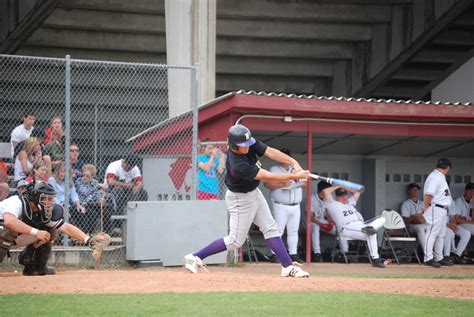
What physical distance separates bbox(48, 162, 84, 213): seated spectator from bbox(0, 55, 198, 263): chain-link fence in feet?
0.05

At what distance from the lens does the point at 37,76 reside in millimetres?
20359

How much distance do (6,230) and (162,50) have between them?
1290 centimetres

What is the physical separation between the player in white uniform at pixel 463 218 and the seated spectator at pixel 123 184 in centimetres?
586

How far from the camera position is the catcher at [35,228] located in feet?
36.8

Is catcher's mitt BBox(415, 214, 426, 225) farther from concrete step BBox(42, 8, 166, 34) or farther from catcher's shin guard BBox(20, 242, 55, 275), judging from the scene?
concrete step BBox(42, 8, 166, 34)

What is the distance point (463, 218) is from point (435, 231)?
6.51ft

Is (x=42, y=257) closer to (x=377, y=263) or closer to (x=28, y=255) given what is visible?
(x=28, y=255)

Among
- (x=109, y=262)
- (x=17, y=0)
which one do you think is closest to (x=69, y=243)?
(x=109, y=262)

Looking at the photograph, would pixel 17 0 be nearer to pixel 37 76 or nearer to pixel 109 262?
pixel 37 76

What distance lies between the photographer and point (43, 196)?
1122 centimetres

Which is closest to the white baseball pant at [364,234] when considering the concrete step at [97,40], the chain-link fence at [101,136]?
the chain-link fence at [101,136]

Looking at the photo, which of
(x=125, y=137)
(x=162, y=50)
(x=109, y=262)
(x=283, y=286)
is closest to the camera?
(x=283, y=286)

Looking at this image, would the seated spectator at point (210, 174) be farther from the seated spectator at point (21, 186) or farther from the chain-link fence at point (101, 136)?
the seated spectator at point (21, 186)

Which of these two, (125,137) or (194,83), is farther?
(125,137)
